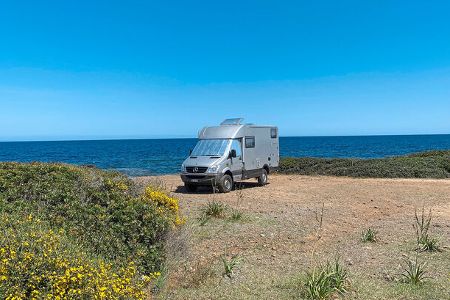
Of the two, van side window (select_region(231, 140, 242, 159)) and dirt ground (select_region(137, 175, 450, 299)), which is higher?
van side window (select_region(231, 140, 242, 159))

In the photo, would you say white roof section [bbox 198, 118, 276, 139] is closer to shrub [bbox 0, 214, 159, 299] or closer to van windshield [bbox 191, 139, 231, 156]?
van windshield [bbox 191, 139, 231, 156]

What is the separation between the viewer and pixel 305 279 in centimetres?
639

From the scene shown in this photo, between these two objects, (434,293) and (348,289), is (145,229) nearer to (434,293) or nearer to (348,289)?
(348,289)

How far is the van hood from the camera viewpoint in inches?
642

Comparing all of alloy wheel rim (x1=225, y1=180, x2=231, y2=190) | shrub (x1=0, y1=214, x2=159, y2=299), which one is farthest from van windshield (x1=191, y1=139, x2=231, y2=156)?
shrub (x1=0, y1=214, x2=159, y2=299)

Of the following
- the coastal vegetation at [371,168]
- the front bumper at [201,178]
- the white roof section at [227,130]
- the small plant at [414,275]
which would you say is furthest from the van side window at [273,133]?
the small plant at [414,275]

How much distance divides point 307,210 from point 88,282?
357 inches

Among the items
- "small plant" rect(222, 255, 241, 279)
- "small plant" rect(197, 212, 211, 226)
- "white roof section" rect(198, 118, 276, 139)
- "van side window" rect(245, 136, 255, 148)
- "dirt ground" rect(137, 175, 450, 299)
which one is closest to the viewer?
"dirt ground" rect(137, 175, 450, 299)

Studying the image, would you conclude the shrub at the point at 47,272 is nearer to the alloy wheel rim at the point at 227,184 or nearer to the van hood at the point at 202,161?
the van hood at the point at 202,161

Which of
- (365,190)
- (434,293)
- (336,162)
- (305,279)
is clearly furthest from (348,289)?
(336,162)

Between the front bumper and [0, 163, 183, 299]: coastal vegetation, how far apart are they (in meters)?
6.68

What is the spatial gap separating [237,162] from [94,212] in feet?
35.8

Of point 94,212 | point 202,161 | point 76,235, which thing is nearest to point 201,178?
point 202,161

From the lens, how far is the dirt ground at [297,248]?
618 cm
